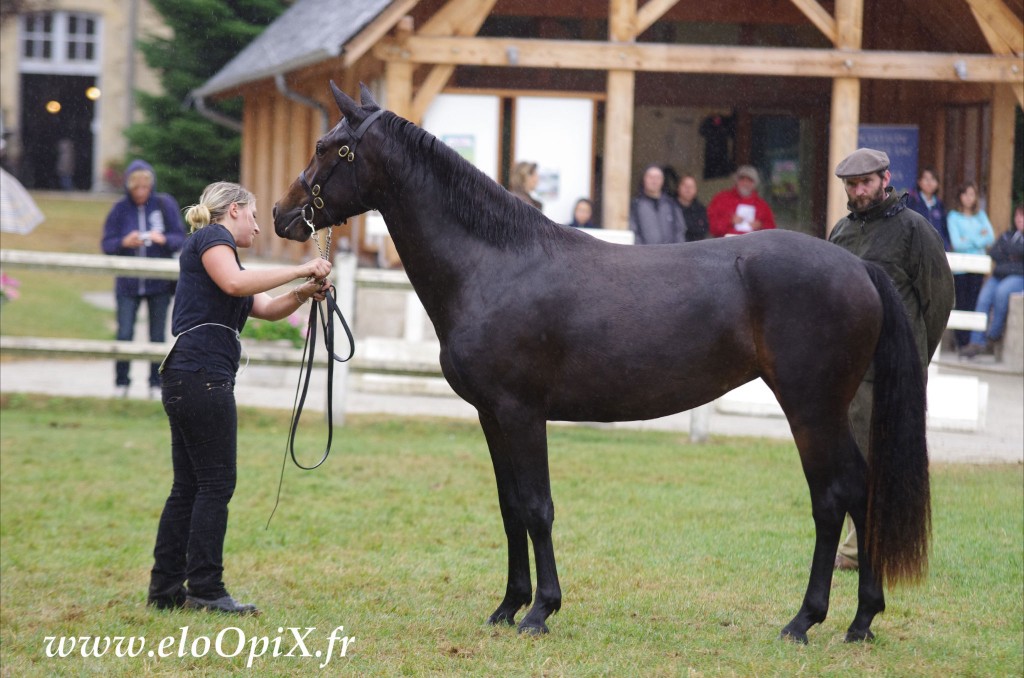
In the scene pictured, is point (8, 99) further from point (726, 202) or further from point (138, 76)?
point (726, 202)

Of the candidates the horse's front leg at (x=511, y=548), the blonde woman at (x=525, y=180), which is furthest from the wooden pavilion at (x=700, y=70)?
the horse's front leg at (x=511, y=548)

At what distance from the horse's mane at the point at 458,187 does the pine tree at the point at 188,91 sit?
19674 mm

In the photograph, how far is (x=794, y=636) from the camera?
5000mm

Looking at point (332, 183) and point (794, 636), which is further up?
point (332, 183)

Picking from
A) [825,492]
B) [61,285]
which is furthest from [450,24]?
[61,285]

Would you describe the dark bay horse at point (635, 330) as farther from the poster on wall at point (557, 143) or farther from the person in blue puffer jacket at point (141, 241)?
the poster on wall at point (557, 143)

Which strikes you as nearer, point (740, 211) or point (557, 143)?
point (740, 211)

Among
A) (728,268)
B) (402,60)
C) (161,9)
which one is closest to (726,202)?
(402,60)

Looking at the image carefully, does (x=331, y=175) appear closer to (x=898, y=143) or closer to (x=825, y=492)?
(x=825, y=492)

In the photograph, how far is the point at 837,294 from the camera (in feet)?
16.1

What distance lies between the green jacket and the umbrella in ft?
34.6

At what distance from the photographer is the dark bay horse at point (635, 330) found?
4.96m

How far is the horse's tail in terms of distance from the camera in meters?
4.96

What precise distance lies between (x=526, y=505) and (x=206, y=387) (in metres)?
1.46
